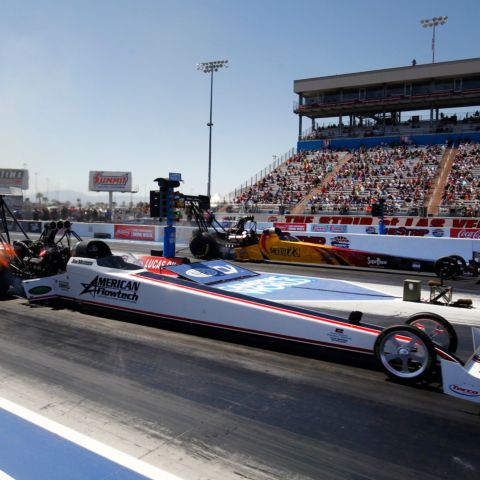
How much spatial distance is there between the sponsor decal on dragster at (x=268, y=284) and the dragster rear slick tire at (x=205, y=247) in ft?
14.7

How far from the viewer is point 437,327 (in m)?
5.42

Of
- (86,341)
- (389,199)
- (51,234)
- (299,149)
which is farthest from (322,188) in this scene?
(86,341)

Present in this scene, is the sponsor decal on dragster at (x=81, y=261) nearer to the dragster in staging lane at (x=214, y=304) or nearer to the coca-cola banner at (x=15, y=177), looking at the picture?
the dragster in staging lane at (x=214, y=304)

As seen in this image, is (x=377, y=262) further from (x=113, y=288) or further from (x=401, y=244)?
(x=113, y=288)

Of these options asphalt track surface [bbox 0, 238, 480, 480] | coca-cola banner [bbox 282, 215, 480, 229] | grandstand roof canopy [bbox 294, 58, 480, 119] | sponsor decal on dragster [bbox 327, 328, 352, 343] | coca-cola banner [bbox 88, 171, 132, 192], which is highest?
grandstand roof canopy [bbox 294, 58, 480, 119]

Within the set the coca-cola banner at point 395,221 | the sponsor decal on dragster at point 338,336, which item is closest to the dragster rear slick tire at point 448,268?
the sponsor decal on dragster at point 338,336

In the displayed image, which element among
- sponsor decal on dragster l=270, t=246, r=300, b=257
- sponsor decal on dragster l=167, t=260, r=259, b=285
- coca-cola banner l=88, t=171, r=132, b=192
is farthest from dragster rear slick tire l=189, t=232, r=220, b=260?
coca-cola banner l=88, t=171, r=132, b=192

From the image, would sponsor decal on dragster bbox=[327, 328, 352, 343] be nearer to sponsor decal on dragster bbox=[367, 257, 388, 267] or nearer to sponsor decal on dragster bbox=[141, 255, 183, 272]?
sponsor decal on dragster bbox=[141, 255, 183, 272]

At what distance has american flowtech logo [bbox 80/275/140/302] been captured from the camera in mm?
7105

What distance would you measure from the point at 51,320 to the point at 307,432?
5.07 meters

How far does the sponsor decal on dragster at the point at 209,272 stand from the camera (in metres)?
7.13

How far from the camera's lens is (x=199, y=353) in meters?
5.85

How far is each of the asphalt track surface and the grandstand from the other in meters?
24.9

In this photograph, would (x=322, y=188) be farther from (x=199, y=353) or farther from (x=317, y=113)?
(x=199, y=353)
